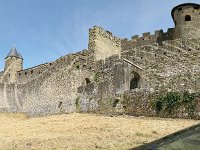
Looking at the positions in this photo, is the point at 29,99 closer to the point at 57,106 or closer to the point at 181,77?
the point at 57,106

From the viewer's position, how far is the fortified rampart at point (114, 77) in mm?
20719

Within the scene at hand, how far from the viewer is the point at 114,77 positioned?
78.5 ft

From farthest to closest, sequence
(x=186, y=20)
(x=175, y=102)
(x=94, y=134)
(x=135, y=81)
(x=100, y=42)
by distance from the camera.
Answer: (x=186, y=20) < (x=100, y=42) < (x=135, y=81) < (x=175, y=102) < (x=94, y=134)

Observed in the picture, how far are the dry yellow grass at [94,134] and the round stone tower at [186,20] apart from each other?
13841mm

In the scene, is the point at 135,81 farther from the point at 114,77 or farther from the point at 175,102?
the point at 175,102

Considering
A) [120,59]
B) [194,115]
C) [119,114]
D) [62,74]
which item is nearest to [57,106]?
[62,74]

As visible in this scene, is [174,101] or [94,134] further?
[174,101]

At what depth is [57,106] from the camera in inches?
1094

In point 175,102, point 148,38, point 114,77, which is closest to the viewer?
point 175,102

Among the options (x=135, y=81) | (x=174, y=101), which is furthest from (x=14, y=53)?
(x=174, y=101)

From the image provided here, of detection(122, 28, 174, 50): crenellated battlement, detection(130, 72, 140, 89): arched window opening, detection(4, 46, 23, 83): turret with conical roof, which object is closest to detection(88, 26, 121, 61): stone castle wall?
detection(122, 28, 174, 50): crenellated battlement

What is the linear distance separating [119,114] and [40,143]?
23.2 feet

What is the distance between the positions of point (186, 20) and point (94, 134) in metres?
18.7

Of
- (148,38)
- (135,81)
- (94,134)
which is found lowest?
(94,134)
